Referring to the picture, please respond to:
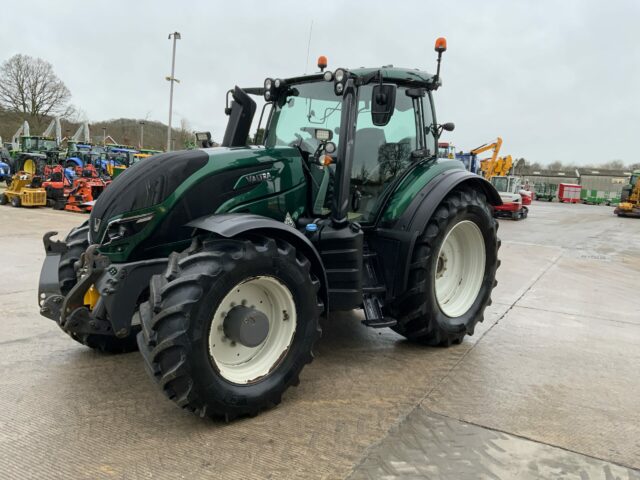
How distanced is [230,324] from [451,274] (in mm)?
2494

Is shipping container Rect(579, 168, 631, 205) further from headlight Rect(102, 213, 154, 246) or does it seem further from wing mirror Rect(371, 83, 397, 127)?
headlight Rect(102, 213, 154, 246)

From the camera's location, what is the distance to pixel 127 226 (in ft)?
A: 10.1

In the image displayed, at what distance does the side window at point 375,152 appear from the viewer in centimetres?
406

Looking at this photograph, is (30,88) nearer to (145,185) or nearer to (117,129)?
(117,129)

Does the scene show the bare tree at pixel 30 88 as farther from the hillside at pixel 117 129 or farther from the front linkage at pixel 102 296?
the front linkage at pixel 102 296

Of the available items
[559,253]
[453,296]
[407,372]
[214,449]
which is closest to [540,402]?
[407,372]

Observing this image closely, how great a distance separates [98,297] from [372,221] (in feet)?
6.85

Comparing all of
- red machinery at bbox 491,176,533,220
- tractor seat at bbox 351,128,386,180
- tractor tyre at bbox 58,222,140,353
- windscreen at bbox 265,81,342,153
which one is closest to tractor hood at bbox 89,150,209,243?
tractor tyre at bbox 58,222,140,353

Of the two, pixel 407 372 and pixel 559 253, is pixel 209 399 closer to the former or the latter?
pixel 407 372

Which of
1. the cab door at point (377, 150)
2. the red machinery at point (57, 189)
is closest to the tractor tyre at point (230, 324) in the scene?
the cab door at point (377, 150)

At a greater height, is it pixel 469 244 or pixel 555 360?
pixel 469 244

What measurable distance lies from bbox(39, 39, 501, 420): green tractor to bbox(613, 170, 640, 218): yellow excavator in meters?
25.6

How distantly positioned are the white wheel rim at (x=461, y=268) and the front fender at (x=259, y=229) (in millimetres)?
1643

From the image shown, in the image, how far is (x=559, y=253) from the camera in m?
10.9
